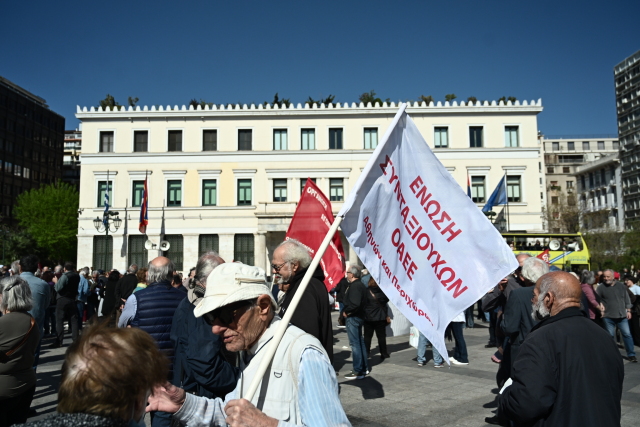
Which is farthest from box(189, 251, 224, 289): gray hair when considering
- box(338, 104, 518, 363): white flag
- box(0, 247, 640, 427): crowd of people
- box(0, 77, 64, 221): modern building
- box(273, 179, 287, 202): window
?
box(0, 77, 64, 221): modern building

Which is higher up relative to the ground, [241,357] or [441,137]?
[441,137]

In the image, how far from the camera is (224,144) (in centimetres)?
4091

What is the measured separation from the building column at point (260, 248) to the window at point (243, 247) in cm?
60

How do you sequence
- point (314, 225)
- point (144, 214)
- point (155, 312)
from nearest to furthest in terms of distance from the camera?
point (155, 312)
point (314, 225)
point (144, 214)

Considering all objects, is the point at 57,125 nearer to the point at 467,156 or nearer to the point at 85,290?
the point at 467,156

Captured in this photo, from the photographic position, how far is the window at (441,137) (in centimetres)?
4066

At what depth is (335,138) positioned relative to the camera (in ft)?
135

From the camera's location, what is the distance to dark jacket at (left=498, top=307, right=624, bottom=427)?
9.05 feet

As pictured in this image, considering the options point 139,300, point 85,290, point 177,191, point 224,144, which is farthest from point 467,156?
point 139,300

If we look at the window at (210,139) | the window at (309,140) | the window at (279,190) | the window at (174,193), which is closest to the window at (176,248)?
the window at (174,193)

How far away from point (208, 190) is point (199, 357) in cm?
3809

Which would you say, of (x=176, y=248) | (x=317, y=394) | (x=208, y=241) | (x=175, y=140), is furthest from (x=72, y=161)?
(x=317, y=394)

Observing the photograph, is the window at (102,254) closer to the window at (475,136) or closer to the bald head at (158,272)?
the window at (475,136)

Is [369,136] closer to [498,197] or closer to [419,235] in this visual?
[498,197]
